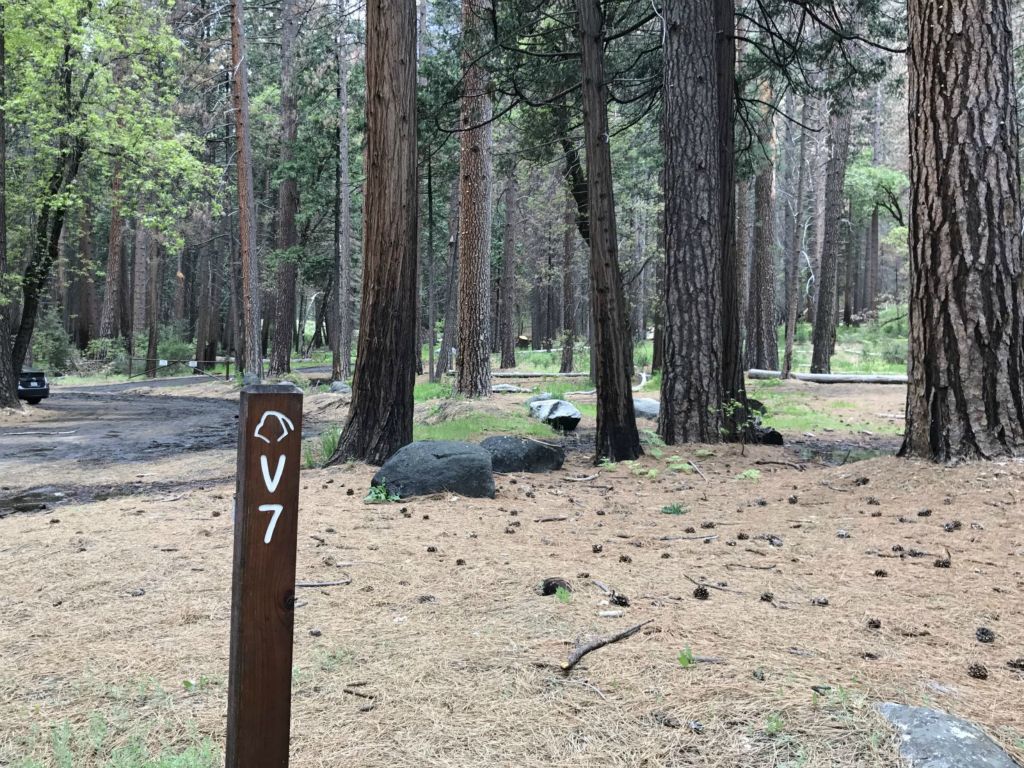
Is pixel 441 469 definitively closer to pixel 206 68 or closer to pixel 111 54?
pixel 111 54

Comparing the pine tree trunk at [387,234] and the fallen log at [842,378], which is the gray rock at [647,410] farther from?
the fallen log at [842,378]

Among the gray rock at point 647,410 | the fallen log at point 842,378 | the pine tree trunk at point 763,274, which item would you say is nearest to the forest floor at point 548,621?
the gray rock at point 647,410

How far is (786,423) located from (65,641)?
1117 cm

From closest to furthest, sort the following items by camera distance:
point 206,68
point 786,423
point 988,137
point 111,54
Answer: point 988,137 → point 786,423 → point 111,54 → point 206,68

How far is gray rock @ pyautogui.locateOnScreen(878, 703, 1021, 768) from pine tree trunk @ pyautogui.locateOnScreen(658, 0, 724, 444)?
22.5ft

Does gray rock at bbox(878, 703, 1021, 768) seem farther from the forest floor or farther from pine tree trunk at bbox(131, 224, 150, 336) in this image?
pine tree trunk at bbox(131, 224, 150, 336)

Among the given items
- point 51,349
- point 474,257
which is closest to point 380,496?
point 474,257

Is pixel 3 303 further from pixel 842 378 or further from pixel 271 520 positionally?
pixel 842 378

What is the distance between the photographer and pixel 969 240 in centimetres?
577

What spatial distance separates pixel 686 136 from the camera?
30.1ft

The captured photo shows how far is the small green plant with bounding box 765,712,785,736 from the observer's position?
2.55 m

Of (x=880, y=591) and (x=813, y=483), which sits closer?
(x=880, y=591)

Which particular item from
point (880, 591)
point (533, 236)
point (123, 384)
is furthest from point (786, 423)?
point (533, 236)

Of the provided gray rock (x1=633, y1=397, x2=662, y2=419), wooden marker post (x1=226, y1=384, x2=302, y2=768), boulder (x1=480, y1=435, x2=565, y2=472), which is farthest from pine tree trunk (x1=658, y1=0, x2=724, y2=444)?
wooden marker post (x1=226, y1=384, x2=302, y2=768)
